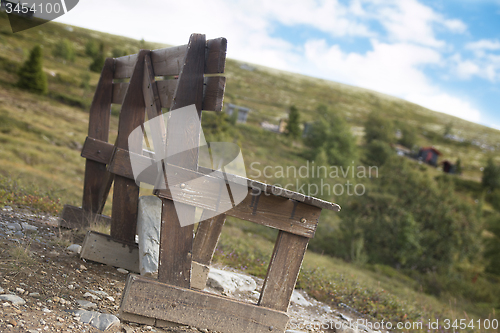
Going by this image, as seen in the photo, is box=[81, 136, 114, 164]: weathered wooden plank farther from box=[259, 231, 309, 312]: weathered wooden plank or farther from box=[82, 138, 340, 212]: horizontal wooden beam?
box=[259, 231, 309, 312]: weathered wooden plank

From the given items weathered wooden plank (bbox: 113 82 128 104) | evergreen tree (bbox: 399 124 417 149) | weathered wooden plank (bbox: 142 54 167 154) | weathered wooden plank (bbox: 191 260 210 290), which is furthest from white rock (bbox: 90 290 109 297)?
evergreen tree (bbox: 399 124 417 149)

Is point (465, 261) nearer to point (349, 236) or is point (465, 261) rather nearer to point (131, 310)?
point (349, 236)

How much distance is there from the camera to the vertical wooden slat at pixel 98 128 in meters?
5.05

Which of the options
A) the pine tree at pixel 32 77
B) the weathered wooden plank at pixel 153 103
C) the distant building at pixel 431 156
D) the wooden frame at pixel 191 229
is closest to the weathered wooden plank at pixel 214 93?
the wooden frame at pixel 191 229

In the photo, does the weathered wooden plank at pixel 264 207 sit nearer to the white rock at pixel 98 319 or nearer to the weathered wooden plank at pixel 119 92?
the white rock at pixel 98 319

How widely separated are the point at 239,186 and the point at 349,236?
23.9 m

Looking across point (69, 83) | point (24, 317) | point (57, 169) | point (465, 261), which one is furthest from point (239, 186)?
point (69, 83)

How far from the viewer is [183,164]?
2924mm

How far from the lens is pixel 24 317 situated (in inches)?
103

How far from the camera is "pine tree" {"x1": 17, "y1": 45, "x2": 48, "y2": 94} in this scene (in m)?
37.4

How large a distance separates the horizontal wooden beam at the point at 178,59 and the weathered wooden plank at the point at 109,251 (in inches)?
84.7

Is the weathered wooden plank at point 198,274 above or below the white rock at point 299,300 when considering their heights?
above

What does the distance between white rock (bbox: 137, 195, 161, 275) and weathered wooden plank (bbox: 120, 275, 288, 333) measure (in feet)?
1.77

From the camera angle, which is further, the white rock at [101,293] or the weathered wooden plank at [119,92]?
the weathered wooden plank at [119,92]
